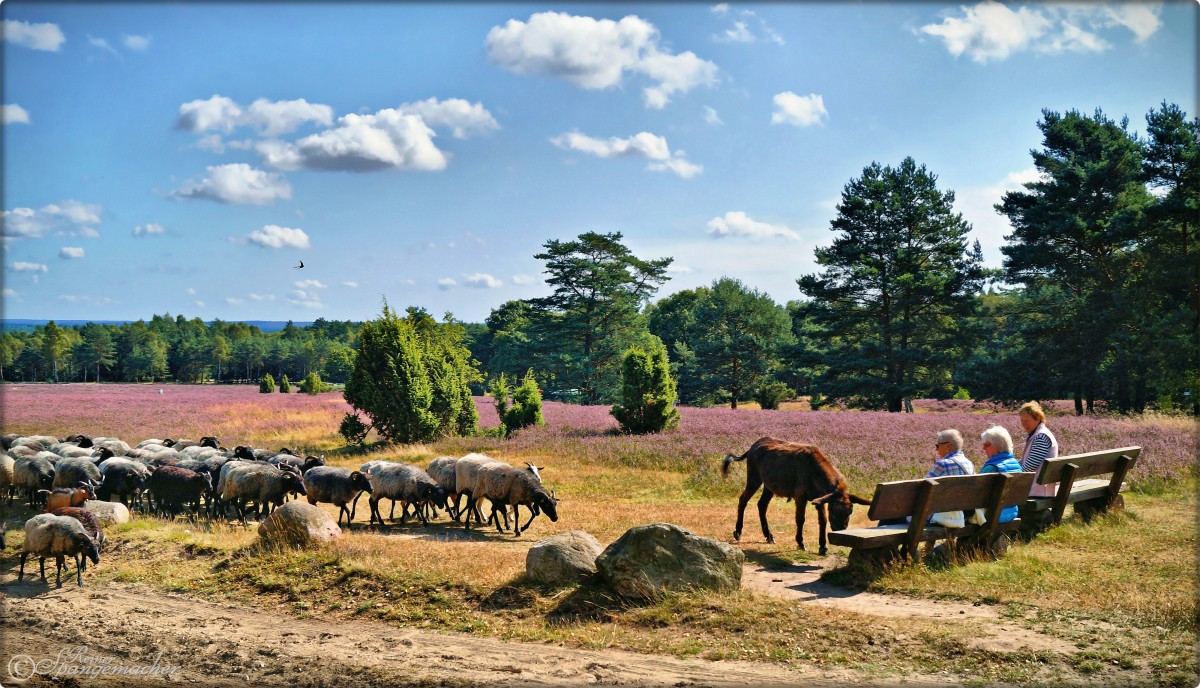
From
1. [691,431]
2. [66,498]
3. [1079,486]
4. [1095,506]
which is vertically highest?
[1079,486]

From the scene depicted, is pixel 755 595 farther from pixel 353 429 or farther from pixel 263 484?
pixel 353 429

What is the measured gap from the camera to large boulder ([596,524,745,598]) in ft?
29.6

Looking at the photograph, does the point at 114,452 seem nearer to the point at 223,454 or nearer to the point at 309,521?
the point at 223,454

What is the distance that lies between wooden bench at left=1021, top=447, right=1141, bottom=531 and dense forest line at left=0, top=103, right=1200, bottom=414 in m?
21.1

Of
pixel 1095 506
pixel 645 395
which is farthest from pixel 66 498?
pixel 645 395

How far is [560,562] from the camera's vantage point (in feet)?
32.1

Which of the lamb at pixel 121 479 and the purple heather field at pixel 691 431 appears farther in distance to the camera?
the purple heather field at pixel 691 431

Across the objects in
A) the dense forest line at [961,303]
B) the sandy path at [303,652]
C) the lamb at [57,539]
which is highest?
the dense forest line at [961,303]

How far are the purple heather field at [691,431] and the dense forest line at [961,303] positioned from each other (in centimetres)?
341

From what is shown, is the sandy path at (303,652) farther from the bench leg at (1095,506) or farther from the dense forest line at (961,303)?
the dense forest line at (961,303)

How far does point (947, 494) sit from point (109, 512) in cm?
1527

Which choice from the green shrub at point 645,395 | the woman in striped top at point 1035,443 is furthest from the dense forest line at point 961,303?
the woman in striped top at point 1035,443

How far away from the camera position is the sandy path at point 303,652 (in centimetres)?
721

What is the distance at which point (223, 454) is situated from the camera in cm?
2002
